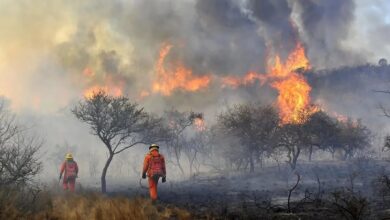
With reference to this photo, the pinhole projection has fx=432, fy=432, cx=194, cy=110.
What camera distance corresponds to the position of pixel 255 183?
1470 inches

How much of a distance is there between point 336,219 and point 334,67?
104173mm

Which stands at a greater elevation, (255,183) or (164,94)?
(164,94)

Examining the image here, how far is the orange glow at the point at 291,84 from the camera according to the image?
244 ft

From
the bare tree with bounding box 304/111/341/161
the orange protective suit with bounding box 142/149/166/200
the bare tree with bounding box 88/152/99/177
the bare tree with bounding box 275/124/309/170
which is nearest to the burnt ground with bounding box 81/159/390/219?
the orange protective suit with bounding box 142/149/166/200

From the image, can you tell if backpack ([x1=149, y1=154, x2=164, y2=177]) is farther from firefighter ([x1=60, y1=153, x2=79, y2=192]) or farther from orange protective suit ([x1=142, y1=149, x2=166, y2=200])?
firefighter ([x1=60, y1=153, x2=79, y2=192])

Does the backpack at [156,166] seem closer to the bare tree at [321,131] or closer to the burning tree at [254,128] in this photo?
the burning tree at [254,128]

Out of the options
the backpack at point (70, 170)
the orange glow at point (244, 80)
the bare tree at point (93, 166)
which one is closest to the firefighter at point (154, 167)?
the backpack at point (70, 170)

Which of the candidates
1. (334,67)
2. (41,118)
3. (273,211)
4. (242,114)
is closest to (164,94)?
(41,118)

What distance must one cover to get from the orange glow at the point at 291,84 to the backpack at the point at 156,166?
4607cm

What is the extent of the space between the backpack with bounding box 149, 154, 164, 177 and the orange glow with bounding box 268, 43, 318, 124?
46.1m

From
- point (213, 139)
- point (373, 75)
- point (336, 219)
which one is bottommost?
point (336, 219)

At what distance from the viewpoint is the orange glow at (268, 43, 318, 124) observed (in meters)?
74.3

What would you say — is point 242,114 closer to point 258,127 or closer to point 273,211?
point 258,127

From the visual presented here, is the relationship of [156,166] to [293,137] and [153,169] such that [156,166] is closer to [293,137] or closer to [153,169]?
[153,169]
